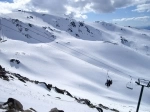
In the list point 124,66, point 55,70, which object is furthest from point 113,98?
point 124,66

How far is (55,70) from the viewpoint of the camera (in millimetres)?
92688

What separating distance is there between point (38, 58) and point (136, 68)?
8639 cm

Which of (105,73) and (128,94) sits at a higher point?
(105,73)

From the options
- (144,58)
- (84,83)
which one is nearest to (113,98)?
(84,83)

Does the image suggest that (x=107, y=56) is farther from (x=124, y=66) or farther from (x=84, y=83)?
(x=84, y=83)

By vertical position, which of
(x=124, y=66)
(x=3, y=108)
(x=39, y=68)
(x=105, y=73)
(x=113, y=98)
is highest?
(x=124, y=66)

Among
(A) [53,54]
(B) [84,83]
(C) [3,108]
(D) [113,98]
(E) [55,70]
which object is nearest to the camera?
(C) [3,108]

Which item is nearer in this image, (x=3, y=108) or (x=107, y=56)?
(x=3, y=108)

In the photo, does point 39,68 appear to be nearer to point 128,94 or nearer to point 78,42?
point 128,94

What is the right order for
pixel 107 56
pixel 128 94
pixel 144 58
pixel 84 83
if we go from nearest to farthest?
pixel 84 83 → pixel 128 94 → pixel 107 56 → pixel 144 58

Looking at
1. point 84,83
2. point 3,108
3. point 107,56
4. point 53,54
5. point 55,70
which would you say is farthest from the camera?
point 107,56

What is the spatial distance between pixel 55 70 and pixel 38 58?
46.2 ft

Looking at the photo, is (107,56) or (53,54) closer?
(53,54)

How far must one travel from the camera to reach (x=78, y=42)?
197 meters
